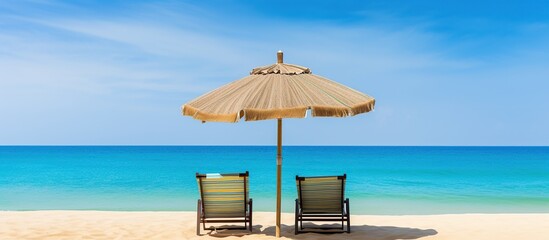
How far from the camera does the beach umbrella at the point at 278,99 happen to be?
5047 millimetres

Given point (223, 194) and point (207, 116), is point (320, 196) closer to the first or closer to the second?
point (223, 194)

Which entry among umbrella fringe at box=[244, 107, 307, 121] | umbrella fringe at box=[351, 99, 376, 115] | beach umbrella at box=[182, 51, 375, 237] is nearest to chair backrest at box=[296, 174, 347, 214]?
beach umbrella at box=[182, 51, 375, 237]

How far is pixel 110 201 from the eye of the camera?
1393cm

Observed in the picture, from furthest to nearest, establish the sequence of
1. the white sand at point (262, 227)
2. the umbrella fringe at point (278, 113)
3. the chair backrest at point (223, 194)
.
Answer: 1. the white sand at point (262, 227)
2. the chair backrest at point (223, 194)
3. the umbrella fringe at point (278, 113)

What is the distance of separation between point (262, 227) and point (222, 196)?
948 millimetres

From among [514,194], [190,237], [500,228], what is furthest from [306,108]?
[514,194]

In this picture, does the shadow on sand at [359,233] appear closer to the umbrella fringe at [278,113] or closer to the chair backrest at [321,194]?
the chair backrest at [321,194]

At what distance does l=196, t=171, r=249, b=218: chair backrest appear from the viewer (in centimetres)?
586

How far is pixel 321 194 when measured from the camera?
599 cm

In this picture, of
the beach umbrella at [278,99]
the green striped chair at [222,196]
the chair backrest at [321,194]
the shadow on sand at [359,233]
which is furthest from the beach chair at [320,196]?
the green striped chair at [222,196]

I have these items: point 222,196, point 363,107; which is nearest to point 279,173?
point 222,196

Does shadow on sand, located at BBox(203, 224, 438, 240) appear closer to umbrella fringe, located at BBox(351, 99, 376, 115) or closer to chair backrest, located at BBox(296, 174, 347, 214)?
chair backrest, located at BBox(296, 174, 347, 214)

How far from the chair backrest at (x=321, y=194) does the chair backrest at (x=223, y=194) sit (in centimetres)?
56

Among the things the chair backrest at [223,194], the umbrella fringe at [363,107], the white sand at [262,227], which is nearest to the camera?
the umbrella fringe at [363,107]
